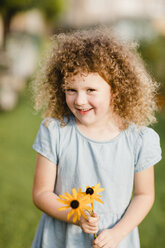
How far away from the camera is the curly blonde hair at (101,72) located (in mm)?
1446

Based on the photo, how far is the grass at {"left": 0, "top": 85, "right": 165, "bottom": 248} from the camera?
9.68 ft

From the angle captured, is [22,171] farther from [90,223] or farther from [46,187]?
[90,223]

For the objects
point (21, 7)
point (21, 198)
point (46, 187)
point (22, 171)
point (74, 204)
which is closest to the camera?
point (74, 204)

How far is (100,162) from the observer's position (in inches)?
58.1

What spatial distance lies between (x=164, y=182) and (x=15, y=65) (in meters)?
9.02

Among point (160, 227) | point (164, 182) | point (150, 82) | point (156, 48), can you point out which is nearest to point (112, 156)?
point (150, 82)

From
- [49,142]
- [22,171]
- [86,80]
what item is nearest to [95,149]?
[49,142]

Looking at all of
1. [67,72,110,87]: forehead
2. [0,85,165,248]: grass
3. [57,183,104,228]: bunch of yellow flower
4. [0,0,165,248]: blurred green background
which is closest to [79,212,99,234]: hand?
[57,183,104,228]: bunch of yellow flower

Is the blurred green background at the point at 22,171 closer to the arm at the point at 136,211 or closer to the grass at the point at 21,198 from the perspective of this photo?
the grass at the point at 21,198

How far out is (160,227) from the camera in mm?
3207

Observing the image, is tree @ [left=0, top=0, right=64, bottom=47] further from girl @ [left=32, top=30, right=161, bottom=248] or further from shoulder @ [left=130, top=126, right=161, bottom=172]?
shoulder @ [left=130, top=126, right=161, bottom=172]

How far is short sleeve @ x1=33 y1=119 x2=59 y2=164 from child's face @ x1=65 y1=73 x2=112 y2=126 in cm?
14

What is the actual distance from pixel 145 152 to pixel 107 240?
443 mm

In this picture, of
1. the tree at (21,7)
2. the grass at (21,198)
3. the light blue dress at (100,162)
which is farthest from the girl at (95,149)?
the tree at (21,7)
